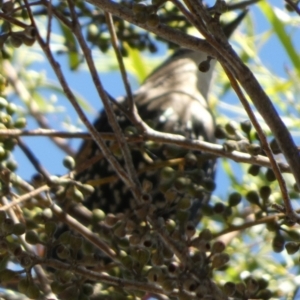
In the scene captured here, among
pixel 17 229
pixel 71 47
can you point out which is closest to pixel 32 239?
pixel 17 229

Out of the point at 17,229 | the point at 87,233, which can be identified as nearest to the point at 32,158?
the point at 87,233

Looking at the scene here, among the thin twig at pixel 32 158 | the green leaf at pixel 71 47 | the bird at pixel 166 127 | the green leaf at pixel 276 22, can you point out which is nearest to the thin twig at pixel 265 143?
the bird at pixel 166 127

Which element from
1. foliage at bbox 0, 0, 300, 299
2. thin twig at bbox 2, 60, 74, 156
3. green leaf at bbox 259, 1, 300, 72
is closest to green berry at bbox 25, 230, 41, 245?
foliage at bbox 0, 0, 300, 299

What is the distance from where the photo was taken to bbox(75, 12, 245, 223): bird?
1.35m

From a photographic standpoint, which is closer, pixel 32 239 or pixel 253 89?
pixel 253 89

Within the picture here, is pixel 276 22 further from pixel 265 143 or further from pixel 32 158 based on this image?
pixel 265 143

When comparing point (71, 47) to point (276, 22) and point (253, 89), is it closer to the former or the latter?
point (276, 22)

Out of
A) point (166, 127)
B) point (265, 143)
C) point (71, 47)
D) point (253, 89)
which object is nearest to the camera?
point (253, 89)

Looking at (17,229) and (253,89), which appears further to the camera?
(17,229)

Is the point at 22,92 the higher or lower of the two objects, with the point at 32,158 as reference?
higher

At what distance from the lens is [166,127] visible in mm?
2156

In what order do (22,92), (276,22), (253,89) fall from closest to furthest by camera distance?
(253,89) → (276,22) → (22,92)

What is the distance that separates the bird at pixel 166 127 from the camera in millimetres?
1353

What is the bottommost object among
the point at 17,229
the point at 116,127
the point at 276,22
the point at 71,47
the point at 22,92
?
the point at 17,229
